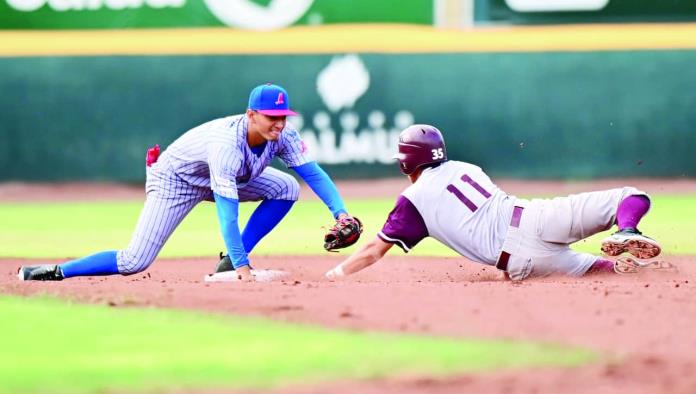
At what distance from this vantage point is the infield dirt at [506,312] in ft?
13.9

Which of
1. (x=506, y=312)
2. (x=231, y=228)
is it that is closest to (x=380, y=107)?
(x=231, y=228)

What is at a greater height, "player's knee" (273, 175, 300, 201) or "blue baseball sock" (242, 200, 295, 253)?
"player's knee" (273, 175, 300, 201)

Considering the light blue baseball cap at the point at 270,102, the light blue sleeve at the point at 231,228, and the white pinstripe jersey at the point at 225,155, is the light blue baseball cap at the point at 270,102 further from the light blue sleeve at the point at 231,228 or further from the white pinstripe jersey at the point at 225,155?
the light blue sleeve at the point at 231,228

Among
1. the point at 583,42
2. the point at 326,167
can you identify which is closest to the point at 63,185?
the point at 326,167

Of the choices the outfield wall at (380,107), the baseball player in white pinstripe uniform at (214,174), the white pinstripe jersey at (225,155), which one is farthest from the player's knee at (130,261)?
the outfield wall at (380,107)

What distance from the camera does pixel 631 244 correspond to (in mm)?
6332

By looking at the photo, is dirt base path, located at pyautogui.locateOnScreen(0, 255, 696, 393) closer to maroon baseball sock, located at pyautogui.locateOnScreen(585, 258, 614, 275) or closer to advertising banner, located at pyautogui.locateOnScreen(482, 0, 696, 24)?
maroon baseball sock, located at pyautogui.locateOnScreen(585, 258, 614, 275)

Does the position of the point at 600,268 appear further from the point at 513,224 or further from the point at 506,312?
the point at 506,312

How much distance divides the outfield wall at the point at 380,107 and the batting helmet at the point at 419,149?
294 inches

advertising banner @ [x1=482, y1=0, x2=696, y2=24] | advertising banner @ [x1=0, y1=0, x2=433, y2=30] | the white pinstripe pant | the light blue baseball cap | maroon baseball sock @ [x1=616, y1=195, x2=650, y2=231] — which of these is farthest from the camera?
advertising banner @ [x1=0, y1=0, x2=433, y2=30]

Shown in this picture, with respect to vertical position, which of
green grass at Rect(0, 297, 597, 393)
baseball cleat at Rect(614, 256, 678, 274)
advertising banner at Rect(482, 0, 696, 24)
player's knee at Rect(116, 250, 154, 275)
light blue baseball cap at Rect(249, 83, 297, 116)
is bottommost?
baseball cleat at Rect(614, 256, 678, 274)

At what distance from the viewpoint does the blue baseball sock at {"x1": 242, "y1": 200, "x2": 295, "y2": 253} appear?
794 cm

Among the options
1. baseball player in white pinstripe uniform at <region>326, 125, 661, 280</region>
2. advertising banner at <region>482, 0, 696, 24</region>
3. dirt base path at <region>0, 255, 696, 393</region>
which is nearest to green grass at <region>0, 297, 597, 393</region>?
dirt base path at <region>0, 255, 696, 393</region>

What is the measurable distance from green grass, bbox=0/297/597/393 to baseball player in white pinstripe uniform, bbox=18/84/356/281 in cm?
178
